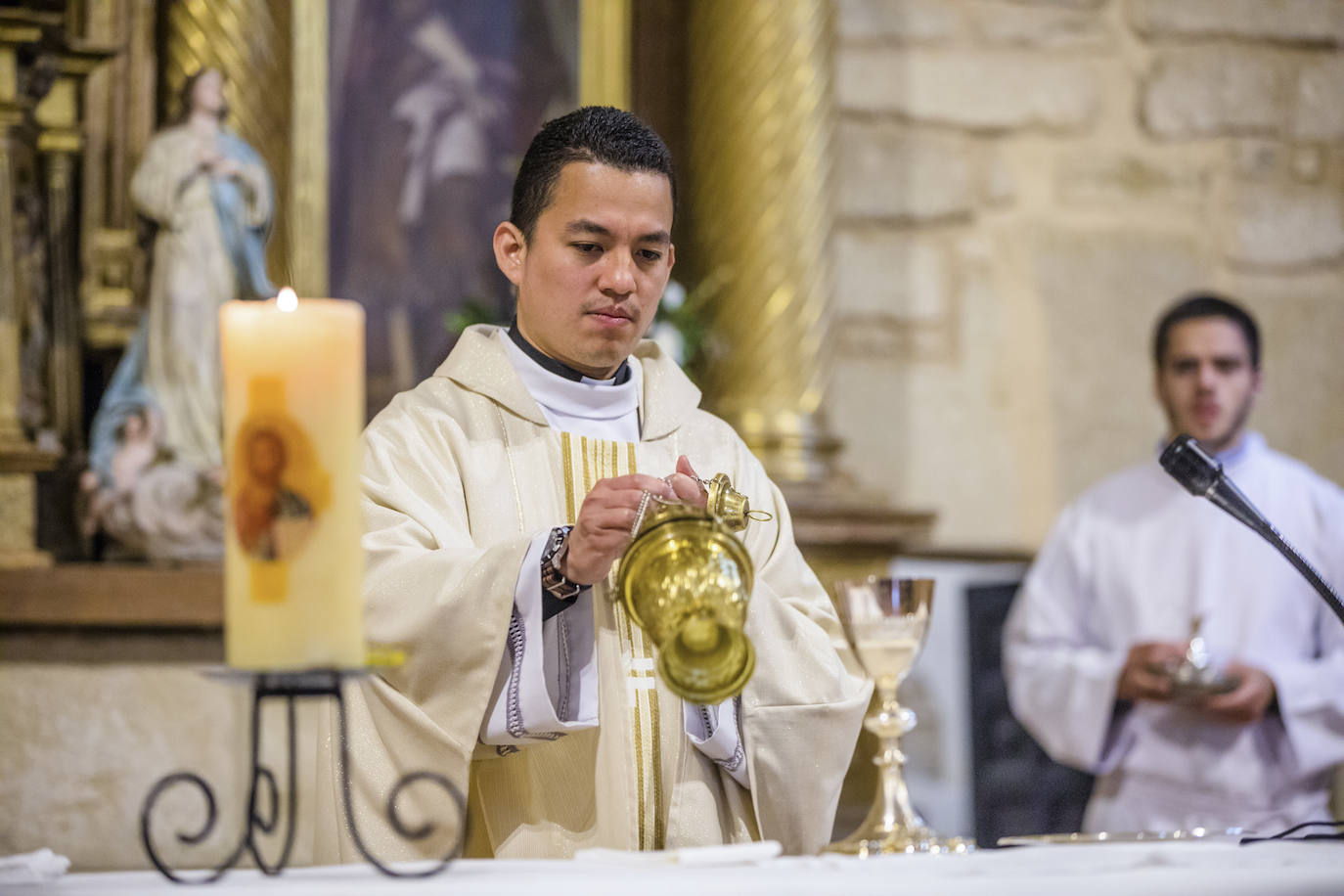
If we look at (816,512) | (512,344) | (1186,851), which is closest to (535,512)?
(512,344)

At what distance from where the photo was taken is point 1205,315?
490 centimetres

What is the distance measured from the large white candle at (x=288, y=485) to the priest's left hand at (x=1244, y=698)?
11.5 feet

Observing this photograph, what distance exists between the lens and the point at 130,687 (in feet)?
14.2

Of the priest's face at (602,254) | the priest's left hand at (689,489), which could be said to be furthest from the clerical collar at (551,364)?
the priest's left hand at (689,489)

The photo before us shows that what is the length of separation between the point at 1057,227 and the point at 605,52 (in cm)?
180

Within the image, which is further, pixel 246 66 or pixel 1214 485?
pixel 246 66

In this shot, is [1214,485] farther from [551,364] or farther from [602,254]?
[551,364]

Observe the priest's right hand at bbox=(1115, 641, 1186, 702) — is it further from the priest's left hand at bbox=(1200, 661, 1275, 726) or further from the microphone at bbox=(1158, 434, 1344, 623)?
the microphone at bbox=(1158, 434, 1344, 623)

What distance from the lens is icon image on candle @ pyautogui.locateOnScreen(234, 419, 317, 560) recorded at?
1.25 m

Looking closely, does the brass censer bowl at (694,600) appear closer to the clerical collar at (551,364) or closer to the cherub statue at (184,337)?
the clerical collar at (551,364)

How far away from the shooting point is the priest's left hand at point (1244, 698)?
426 centimetres

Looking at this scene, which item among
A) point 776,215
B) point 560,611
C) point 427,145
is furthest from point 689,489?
point 427,145

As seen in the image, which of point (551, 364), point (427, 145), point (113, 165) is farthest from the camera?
point (427, 145)

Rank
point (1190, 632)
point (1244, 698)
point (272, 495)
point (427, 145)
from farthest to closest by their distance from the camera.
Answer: point (427, 145)
point (1190, 632)
point (1244, 698)
point (272, 495)
